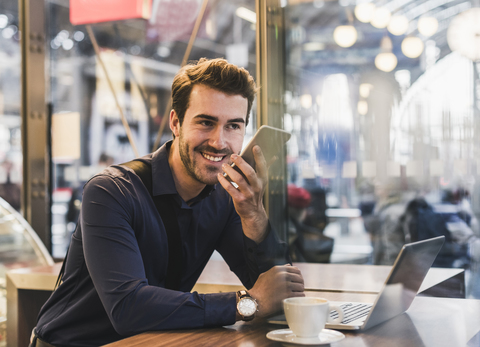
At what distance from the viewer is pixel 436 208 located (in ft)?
10.6

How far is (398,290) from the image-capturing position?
3.09 feet

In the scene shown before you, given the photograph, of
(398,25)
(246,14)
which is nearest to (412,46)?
(398,25)

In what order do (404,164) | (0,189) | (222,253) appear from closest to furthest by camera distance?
(222,253) < (404,164) < (0,189)

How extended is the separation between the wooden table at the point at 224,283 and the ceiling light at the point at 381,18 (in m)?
2.66

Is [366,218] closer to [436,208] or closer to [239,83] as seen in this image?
[436,208]

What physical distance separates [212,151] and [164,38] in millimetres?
2617

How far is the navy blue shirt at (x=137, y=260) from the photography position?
38.3 inches

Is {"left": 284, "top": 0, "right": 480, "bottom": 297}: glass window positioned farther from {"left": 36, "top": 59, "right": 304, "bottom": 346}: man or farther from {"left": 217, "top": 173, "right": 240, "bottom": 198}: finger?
{"left": 217, "top": 173, "right": 240, "bottom": 198}: finger

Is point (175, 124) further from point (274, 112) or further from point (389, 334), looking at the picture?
point (389, 334)

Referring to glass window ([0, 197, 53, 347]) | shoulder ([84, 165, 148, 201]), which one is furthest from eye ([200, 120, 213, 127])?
glass window ([0, 197, 53, 347])

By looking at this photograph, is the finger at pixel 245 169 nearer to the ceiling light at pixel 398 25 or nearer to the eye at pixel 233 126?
the eye at pixel 233 126

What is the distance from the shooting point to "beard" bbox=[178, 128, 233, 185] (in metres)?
1.32

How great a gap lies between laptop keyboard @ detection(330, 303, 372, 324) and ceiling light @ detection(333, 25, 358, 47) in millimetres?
3302

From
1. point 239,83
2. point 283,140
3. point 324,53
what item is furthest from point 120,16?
point 283,140
